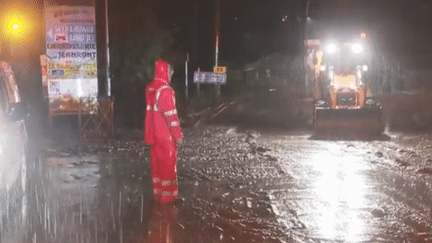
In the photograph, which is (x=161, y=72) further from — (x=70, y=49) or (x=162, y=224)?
(x=70, y=49)

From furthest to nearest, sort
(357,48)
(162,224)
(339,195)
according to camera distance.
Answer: (357,48), (339,195), (162,224)

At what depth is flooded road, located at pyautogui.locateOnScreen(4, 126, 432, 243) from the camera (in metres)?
7.18

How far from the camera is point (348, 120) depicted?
16969 millimetres

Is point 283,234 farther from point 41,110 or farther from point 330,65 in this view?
point 41,110

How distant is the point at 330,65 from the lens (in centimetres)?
2042

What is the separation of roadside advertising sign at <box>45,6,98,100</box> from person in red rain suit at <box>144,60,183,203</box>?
396 inches

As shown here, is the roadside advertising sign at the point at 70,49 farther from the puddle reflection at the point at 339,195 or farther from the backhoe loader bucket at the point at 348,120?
the puddle reflection at the point at 339,195

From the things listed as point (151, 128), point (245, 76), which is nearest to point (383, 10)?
point (245, 76)

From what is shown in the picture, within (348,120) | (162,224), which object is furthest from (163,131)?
(348,120)

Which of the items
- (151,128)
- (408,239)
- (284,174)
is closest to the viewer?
(408,239)

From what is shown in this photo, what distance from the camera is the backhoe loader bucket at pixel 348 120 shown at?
1695 centimetres

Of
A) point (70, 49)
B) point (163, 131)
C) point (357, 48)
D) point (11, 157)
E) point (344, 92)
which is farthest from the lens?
point (357, 48)

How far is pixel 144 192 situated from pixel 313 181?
2.70 m

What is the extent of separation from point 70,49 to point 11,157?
36.8ft
